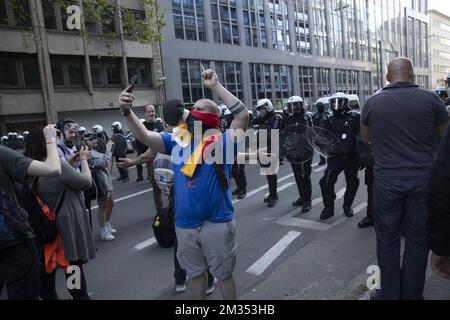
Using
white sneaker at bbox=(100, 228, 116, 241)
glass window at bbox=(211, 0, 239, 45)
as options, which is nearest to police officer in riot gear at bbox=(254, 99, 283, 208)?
white sneaker at bbox=(100, 228, 116, 241)

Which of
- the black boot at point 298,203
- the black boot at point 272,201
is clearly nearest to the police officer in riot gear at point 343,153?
the black boot at point 298,203

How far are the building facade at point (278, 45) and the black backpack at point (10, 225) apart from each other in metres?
19.1

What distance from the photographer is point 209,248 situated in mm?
2566

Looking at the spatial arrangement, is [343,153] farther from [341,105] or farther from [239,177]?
[239,177]

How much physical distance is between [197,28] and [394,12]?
45931 mm

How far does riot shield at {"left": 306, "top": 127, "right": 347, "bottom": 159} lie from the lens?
5.23m

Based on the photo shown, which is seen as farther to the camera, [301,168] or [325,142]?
[301,168]

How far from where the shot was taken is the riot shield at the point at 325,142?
523 cm

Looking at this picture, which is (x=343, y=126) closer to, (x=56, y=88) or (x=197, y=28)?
(x=56, y=88)

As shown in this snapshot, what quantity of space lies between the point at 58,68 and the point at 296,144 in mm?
19039

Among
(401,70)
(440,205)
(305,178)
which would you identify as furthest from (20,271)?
(305,178)

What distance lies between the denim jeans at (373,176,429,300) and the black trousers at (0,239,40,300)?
8.43ft

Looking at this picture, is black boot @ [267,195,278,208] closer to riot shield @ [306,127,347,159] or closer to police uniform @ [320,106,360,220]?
police uniform @ [320,106,360,220]

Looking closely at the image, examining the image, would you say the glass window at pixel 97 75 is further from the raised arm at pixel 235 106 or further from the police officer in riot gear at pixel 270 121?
the raised arm at pixel 235 106
